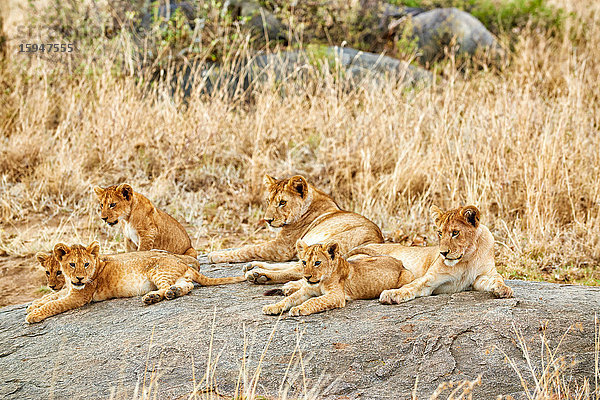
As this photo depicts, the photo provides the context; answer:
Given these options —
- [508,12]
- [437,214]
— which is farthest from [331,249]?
[508,12]

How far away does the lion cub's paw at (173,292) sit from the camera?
541cm

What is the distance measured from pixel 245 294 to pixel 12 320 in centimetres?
181

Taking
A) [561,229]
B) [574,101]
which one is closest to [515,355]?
[561,229]

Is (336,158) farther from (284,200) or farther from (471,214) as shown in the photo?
(471,214)

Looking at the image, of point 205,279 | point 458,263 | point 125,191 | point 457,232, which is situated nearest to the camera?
point 457,232

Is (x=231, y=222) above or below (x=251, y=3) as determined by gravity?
below

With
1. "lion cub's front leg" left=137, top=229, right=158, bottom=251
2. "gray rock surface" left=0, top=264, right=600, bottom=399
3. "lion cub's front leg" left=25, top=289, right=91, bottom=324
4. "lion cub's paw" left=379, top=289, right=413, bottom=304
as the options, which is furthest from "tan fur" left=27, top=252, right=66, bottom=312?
"lion cub's paw" left=379, top=289, right=413, bottom=304

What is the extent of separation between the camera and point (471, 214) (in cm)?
513

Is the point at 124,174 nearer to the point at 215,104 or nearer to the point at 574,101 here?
the point at 215,104

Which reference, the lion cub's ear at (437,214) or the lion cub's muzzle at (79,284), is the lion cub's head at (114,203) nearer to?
the lion cub's muzzle at (79,284)

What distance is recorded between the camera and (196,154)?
10461mm

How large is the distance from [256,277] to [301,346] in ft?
5.20

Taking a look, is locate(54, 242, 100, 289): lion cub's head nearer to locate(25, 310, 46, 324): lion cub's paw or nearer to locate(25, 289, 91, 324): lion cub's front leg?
locate(25, 289, 91, 324): lion cub's front leg

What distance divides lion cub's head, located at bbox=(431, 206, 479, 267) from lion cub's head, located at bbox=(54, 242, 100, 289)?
262cm
